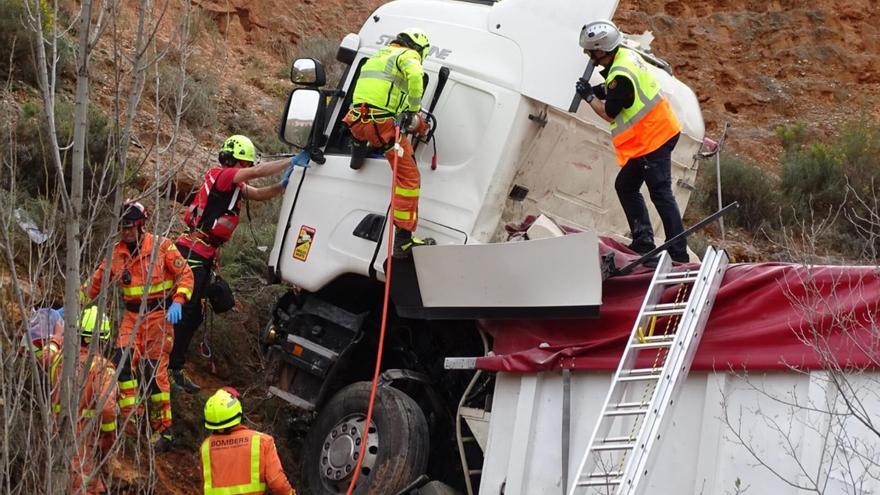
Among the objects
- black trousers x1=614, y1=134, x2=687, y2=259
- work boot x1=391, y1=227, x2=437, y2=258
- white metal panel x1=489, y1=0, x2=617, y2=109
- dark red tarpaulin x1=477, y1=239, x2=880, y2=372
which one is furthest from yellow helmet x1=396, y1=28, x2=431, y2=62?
dark red tarpaulin x1=477, y1=239, x2=880, y2=372

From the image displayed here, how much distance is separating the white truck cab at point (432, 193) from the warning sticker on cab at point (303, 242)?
0.04 feet

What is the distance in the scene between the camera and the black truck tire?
7188mm

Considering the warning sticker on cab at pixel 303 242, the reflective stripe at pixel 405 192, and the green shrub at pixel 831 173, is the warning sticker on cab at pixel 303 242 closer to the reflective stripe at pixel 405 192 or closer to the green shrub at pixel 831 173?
the reflective stripe at pixel 405 192

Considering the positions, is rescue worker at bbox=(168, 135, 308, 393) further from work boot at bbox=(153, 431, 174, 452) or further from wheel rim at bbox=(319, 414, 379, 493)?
wheel rim at bbox=(319, 414, 379, 493)

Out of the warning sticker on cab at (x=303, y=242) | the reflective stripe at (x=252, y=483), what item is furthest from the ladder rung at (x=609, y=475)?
the warning sticker on cab at (x=303, y=242)

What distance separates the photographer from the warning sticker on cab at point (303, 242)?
810 centimetres

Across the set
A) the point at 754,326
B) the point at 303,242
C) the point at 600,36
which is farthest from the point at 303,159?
the point at 754,326

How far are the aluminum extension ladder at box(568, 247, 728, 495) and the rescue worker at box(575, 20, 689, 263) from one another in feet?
3.79

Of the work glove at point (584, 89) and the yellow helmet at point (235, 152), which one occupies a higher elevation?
the work glove at point (584, 89)

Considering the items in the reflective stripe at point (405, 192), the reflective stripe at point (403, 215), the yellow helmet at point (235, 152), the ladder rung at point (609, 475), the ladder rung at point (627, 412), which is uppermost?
the yellow helmet at point (235, 152)

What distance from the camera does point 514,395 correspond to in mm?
6695

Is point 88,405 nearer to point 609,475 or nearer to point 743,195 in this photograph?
point 609,475

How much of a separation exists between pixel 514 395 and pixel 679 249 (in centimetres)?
127

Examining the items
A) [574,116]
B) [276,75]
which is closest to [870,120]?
[276,75]
